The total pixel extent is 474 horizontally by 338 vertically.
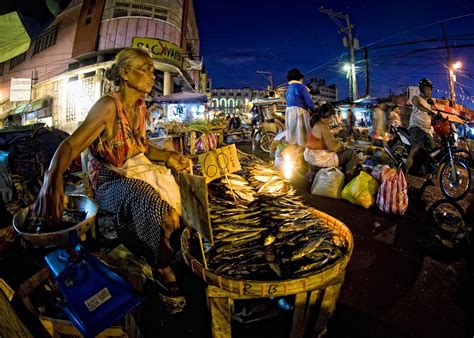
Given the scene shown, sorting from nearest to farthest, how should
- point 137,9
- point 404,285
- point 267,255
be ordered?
1. point 267,255
2. point 404,285
3. point 137,9

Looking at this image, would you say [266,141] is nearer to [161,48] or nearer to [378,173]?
[378,173]

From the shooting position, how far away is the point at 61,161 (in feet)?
5.88

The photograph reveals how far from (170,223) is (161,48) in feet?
70.1

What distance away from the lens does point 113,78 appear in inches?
97.3

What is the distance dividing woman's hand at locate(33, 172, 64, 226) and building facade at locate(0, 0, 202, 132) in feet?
65.8

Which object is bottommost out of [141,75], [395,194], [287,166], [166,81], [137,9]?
[395,194]

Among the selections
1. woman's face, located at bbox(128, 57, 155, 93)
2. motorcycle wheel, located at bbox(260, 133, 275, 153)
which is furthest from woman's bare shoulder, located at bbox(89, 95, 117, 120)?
motorcycle wheel, located at bbox(260, 133, 275, 153)

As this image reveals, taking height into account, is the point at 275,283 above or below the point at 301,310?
above

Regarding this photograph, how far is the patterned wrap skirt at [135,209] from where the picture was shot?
2150 millimetres

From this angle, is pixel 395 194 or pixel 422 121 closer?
pixel 395 194

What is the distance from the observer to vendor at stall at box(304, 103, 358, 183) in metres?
5.46

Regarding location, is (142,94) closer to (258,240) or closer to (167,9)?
(258,240)

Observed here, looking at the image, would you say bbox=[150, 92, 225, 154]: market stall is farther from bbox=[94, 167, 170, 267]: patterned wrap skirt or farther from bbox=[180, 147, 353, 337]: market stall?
bbox=[180, 147, 353, 337]: market stall

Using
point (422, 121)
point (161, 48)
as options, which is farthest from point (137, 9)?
point (422, 121)
